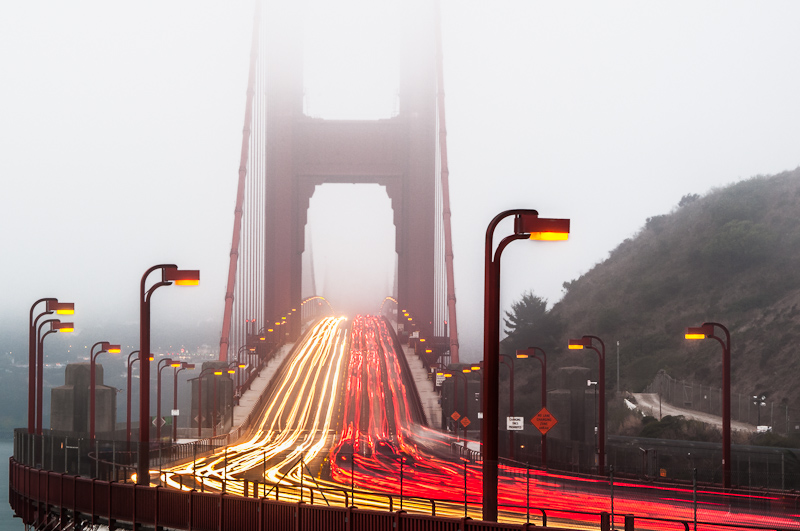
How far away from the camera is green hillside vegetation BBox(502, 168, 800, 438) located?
291 ft

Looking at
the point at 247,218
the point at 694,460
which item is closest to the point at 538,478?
the point at 694,460

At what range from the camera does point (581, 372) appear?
150ft

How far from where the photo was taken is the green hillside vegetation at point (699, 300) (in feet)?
291

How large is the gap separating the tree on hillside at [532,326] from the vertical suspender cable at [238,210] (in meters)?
41.4

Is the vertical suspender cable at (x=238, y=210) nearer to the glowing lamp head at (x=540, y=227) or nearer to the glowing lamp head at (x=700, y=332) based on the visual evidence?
the glowing lamp head at (x=700, y=332)

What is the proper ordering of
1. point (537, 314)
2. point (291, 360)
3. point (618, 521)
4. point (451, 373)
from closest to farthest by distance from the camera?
point (618, 521), point (451, 373), point (291, 360), point (537, 314)

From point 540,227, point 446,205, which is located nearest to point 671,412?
point 446,205

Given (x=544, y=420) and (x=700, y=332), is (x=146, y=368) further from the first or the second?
(x=700, y=332)

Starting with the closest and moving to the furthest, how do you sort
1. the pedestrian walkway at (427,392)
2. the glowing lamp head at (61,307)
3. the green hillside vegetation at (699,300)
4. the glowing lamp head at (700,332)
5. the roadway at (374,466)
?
the roadway at (374,466), the glowing lamp head at (700,332), the glowing lamp head at (61,307), the pedestrian walkway at (427,392), the green hillside vegetation at (699,300)

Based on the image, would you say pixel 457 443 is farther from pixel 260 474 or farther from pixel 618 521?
pixel 618 521

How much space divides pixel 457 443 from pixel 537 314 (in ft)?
253

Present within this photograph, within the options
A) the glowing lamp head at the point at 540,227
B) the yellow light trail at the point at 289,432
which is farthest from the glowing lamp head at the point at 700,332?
the glowing lamp head at the point at 540,227

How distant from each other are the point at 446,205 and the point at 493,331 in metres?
81.4

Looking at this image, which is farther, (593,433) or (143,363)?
(593,433)
